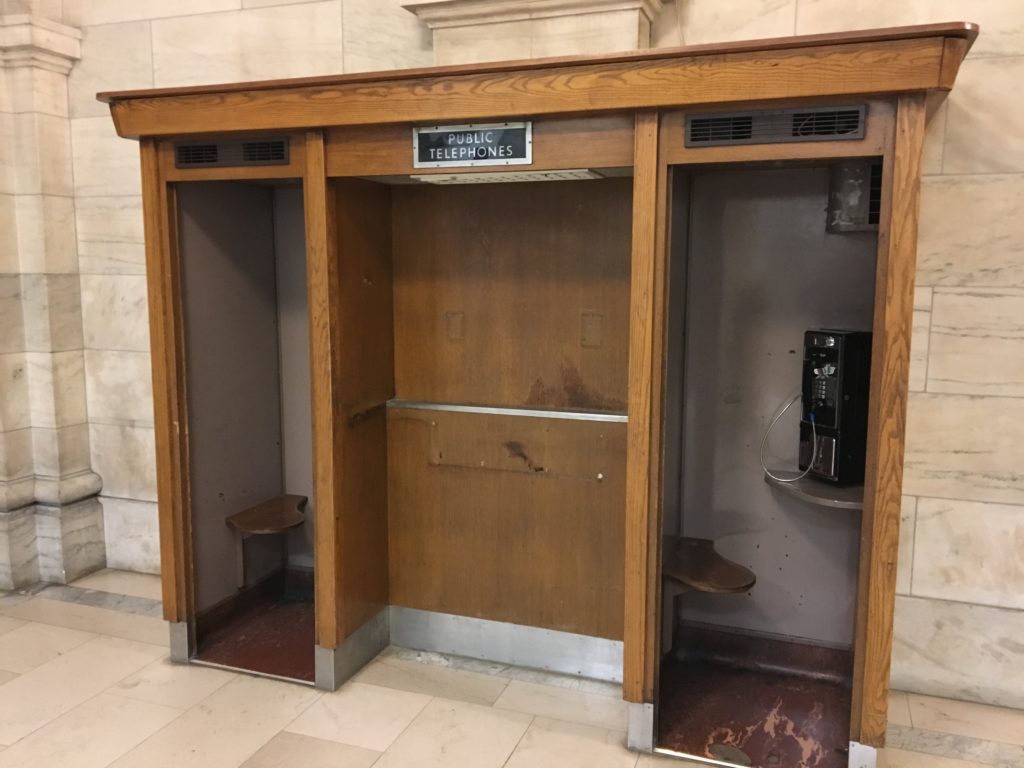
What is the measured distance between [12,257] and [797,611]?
13.6 feet

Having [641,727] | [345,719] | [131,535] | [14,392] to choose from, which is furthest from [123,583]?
[641,727]

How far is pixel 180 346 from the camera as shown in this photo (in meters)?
3.37

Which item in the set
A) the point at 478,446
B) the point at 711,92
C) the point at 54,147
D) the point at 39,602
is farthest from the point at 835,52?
the point at 39,602

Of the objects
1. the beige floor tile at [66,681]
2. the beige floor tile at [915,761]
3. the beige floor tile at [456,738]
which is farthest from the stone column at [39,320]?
the beige floor tile at [915,761]

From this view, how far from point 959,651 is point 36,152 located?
4829 millimetres

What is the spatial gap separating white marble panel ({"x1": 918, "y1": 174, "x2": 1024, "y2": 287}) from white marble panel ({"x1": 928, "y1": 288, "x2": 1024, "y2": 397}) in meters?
0.06

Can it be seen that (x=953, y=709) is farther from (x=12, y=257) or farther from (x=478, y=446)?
(x=12, y=257)

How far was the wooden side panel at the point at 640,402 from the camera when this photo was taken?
262 centimetres

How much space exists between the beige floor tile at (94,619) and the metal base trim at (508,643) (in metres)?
1.12

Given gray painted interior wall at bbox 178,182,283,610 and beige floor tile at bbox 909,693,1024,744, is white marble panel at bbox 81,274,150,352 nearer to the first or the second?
gray painted interior wall at bbox 178,182,283,610

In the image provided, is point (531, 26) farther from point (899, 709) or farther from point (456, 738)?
point (899, 709)

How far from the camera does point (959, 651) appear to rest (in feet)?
10.7

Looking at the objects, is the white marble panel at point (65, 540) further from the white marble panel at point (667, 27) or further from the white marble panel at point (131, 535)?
the white marble panel at point (667, 27)

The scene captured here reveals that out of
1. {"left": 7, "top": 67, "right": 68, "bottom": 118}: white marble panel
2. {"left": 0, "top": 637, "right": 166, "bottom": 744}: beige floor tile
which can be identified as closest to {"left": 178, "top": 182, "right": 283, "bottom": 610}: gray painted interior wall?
{"left": 0, "top": 637, "right": 166, "bottom": 744}: beige floor tile
